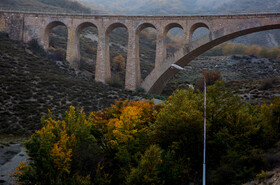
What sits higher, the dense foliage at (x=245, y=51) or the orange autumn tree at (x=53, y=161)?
the dense foliage at (x=245, y=51)

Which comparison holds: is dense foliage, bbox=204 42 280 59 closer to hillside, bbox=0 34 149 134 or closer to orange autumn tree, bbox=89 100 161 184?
hillside, bbox=0 34 149 134

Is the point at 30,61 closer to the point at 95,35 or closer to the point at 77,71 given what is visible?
the point at 77,71

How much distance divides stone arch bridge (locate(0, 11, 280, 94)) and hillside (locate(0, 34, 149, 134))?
220 cm

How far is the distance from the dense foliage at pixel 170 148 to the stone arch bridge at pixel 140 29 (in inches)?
652

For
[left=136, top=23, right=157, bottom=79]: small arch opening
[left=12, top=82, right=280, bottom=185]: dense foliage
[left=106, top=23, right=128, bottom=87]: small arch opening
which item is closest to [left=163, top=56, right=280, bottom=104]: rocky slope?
[left=136, top=23, right=157, bottom=79]: small arch opening

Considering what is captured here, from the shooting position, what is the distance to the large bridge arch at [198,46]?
101ft

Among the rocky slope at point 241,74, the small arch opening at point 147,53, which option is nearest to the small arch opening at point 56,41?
the small arch opening at point 147,53

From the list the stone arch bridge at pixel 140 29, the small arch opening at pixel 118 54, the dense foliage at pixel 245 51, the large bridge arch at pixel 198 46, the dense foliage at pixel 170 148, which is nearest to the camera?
the dense foliage at pixel 170 148

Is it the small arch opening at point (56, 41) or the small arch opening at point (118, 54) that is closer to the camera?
the small arch opening at point (118, 54)

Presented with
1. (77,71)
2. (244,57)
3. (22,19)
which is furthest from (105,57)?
(244,57)

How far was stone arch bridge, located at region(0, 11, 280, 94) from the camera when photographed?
31.4 meters

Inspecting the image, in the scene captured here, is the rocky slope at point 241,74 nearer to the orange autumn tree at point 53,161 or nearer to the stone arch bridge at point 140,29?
the stone arch bridge at point 140,29

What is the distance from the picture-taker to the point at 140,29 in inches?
1476

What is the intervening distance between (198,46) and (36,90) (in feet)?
61.4
